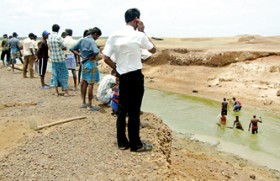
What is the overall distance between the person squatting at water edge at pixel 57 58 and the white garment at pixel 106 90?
61.1 inches

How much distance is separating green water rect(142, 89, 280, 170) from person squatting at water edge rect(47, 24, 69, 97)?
4075 mm

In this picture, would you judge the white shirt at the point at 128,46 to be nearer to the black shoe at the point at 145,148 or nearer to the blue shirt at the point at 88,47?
the black shoe at the point at 145,148

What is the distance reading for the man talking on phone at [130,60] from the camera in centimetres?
422

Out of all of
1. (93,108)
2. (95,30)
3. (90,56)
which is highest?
(95,30)

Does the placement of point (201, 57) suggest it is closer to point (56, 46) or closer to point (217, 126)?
point (217, 126)

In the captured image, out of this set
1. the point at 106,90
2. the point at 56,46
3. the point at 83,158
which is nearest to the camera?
the point at 83,158

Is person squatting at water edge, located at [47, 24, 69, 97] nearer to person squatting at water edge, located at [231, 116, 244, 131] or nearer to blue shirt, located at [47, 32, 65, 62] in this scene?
blue shirt, located at [47, 32, 65, 62]

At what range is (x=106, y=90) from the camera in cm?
734

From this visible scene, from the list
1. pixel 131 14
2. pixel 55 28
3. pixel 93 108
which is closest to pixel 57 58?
pixel 55 28

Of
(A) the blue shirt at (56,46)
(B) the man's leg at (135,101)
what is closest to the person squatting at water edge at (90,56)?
(A) the blue shirt at (56,46)

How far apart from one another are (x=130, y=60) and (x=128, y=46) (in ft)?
0.61

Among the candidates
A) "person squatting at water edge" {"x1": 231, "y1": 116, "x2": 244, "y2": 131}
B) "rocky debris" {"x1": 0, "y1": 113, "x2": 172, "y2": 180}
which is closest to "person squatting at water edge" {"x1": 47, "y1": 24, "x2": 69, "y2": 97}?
"rocky debris" {"x1": 0, "y1": 113, "x2": 172, "y2": 180}

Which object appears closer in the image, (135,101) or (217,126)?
(135,101)

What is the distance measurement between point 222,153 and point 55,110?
4442 millimetres
